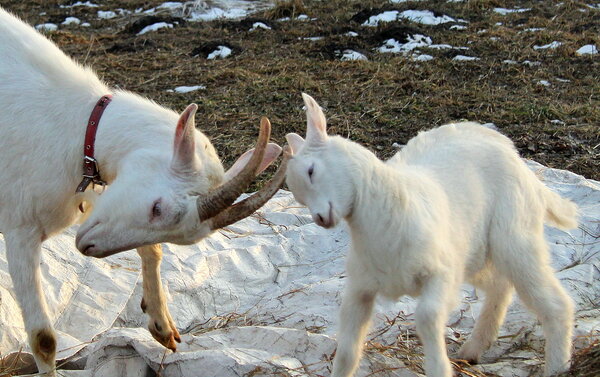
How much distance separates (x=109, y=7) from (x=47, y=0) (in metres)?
1.25

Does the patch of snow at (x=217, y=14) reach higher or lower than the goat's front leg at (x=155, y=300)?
lower

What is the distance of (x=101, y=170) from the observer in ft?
12.9

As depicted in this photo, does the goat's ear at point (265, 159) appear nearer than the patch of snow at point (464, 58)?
Yes

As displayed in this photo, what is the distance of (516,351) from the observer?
13.3 ft

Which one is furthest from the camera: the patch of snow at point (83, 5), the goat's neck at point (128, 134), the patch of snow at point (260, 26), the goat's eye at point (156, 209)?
the patch of snow at point (83, 5)

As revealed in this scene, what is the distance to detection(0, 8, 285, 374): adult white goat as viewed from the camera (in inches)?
140

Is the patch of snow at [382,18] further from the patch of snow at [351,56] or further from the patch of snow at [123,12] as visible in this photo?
the patch of snow at [123,12]

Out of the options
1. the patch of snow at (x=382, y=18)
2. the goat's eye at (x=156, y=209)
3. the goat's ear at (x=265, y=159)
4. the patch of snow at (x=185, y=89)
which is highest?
the goat's ear at (x=265, y=159)

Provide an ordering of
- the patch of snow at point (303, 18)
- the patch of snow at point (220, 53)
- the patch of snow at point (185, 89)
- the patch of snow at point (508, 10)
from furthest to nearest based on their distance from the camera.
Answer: the patch of snow at point (303, 18) < the patch of snow at point (508, 10) < the patch of snow at point (220, 53) < the patch of snow at point (185, 89)

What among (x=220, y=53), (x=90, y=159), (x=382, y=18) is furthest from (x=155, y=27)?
(x=90, y=159)

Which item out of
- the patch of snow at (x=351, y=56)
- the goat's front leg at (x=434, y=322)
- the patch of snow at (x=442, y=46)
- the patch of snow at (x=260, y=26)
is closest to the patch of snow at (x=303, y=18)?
the patch of snow at (x=260, y=26)

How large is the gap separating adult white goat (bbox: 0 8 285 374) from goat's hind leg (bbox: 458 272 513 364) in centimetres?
121

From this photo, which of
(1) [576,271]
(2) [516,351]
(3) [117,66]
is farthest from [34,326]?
(3) [117,66]

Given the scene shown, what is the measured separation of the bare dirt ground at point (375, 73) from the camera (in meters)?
7.38
